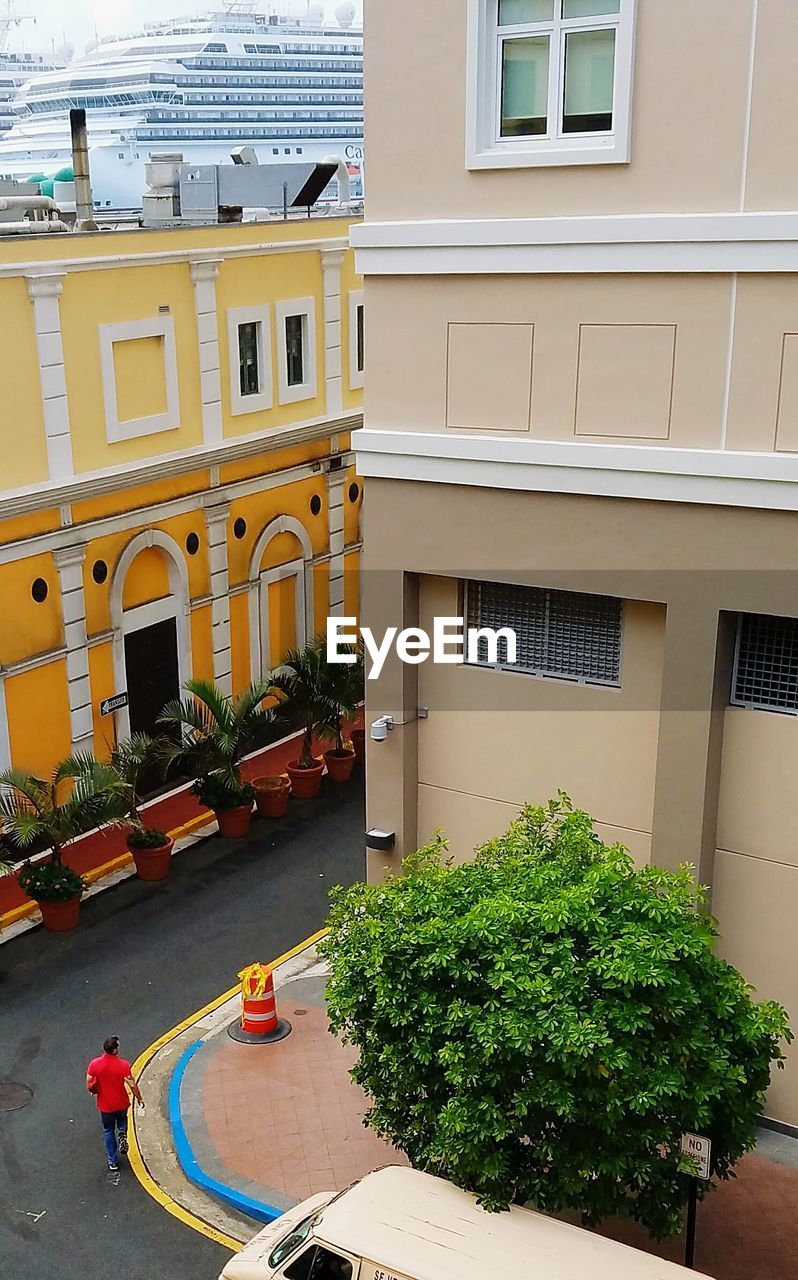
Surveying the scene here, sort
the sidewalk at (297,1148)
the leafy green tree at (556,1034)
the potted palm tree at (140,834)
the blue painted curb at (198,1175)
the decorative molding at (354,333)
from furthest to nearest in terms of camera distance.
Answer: the decorative molding at (354,333), the potted palm tree at (140,834), the blue painted curb at (198,1175), the sidewalk at (297,1148), the leafy green tree at (556,1034)

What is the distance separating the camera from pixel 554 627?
1247 cm

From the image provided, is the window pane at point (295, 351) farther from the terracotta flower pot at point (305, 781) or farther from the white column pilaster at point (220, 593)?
A: the terracotta flower pot at point (305, 781)

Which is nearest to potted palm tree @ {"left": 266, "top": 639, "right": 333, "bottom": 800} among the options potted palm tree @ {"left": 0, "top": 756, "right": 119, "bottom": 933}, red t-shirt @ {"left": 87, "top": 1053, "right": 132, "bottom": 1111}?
potted palm tree @ {"left": 0, "top": 756, "right": 119, "bottom": 933}

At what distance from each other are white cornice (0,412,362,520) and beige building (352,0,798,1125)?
6.80 meters

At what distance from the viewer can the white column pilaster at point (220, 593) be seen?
21.5m

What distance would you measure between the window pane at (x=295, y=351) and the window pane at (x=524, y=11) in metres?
11.9

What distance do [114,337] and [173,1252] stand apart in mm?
12653

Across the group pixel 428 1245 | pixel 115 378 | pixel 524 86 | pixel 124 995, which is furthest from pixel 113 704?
pixel 428 1245

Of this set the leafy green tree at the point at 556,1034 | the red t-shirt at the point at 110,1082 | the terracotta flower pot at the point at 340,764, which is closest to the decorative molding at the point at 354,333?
the terracotta flower pot at the point at 340,764

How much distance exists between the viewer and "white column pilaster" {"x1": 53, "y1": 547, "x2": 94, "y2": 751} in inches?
734

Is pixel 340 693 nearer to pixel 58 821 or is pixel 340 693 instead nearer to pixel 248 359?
pixel 58 821

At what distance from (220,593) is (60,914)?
6.82m

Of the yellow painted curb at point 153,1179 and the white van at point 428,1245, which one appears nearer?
the white van at point 428,1245

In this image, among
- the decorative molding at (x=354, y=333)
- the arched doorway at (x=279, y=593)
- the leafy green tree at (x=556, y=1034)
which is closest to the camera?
the leafy green tree at (x=556, y=1034)
